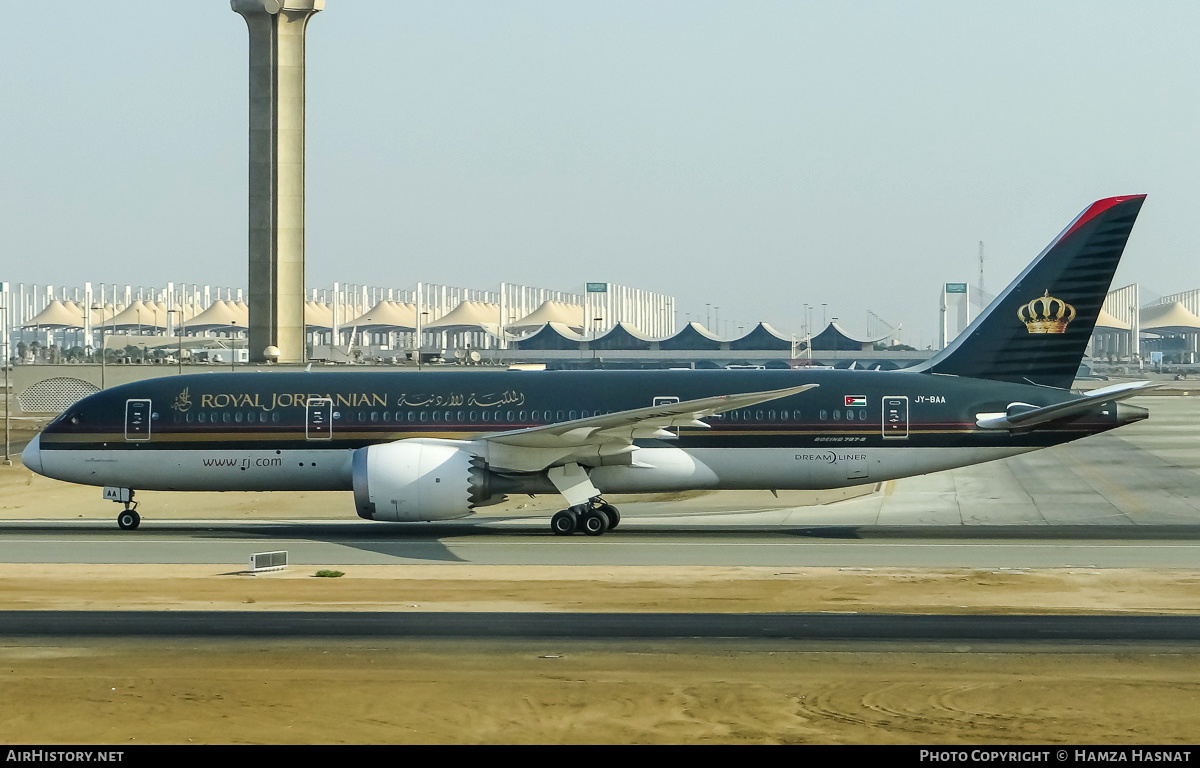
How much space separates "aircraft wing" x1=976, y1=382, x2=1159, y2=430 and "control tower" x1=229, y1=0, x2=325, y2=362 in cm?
5433

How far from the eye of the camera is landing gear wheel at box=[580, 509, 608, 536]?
3164cm

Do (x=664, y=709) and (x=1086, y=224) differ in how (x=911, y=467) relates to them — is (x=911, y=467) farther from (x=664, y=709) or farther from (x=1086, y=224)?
(x=664, y=709)

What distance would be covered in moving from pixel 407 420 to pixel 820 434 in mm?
10566

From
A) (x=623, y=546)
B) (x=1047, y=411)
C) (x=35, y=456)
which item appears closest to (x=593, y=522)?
(x=623, y=546)

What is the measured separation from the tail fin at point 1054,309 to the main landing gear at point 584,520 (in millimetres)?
9660

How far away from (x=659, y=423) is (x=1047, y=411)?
9.60 m

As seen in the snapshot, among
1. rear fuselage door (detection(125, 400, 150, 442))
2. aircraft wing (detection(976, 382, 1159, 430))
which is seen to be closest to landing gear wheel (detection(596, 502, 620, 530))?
aircraft wing (detection(976, 382, 1159, 430))

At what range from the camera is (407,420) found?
32500mm

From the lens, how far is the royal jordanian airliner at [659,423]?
31734mm

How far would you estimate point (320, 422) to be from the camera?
32.5 metres
